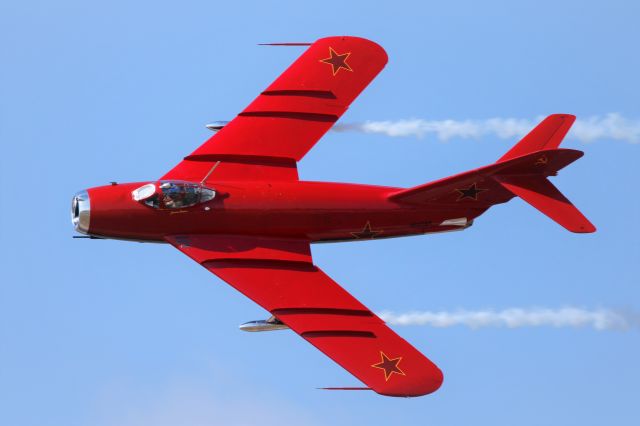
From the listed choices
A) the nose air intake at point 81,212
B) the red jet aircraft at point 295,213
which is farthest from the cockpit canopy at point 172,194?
the nose air intake at point 81,212

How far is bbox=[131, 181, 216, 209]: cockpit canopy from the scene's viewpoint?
55.9 metres

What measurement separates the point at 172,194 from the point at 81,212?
2544 mm

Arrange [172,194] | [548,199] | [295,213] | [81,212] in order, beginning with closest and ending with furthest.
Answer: [172,194] < [81,212] < [295,213] < [548,199]

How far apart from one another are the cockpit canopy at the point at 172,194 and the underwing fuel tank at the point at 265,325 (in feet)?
11.9

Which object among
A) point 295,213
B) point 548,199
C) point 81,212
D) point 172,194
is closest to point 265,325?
point 295,213

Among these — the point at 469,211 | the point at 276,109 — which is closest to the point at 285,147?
the point at 276,109

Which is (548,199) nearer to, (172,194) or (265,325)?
(265,325)

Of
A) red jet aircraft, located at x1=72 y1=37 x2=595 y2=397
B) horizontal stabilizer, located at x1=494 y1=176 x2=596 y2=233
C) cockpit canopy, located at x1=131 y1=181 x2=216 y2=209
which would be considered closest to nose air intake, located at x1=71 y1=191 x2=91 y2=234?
red jet aircraft, located at x1=72 y1=37 x2=595 y2=397

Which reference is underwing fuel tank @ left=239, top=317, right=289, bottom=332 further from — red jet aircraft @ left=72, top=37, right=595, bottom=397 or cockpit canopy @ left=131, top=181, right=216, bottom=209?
cockpit canopy @ left=131, top=181, right=216, bottom=209

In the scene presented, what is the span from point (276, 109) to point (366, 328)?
779 cm

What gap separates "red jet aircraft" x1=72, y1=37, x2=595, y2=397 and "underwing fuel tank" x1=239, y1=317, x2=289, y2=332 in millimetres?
27

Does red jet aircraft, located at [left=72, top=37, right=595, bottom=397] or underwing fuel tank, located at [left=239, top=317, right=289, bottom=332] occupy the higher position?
red jet aircraft, located at [left=72, top=37, right=595, bottom=397]

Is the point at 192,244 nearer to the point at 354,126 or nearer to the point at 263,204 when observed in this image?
the point at 263,204

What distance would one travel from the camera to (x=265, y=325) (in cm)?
5600
